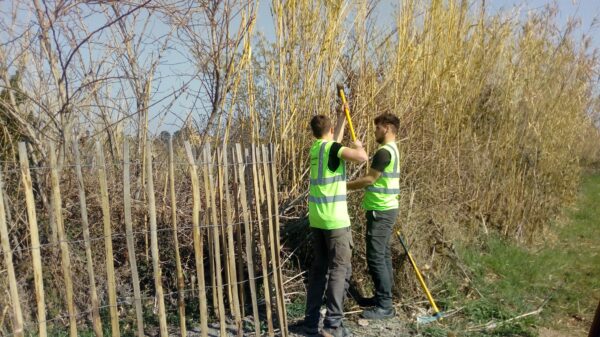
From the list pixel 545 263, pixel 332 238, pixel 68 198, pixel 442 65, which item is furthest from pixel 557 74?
pixel 68 198

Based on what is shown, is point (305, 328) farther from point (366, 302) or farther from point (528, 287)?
point (528, 287)

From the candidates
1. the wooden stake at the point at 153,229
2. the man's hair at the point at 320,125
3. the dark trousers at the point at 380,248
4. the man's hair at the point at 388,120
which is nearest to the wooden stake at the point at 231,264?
the wooden stake at the point at 153,229

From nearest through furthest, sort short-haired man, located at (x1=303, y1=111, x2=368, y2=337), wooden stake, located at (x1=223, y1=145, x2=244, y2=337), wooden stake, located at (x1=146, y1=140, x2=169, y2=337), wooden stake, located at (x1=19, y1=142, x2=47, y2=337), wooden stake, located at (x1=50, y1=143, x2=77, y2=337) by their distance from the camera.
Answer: wooden stake, located at (x1=19, y1=142, x2=47, y2=337)
wooden stake, located at (x1=50, y1=143, x2=77, y2=337)
wooden stake, located at (x1=146, y1=140, x2=169, y2=337)
wooden stake, located at (x1=223, y1=145, x2=244, y2=337)
short-haired man, located at (x1=303, y1=111, x2=368, y2=337)

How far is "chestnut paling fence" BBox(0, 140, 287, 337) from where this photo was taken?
3.70 meters

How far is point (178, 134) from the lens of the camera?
5.30m

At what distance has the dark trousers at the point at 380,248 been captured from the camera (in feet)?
15.9

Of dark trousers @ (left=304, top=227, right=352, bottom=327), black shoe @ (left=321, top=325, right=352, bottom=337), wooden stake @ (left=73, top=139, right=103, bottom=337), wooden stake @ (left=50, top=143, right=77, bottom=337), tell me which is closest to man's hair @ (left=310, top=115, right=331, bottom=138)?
dark trousers @ (left=304, top=227, right=352, bottom=327)

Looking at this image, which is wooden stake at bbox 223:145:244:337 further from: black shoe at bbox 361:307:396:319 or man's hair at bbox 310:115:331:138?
black shoe at bbox 361:307:396:319

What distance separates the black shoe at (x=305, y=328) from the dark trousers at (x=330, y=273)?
0.07 feet

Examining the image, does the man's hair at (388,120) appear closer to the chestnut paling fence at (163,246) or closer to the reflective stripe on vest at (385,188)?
the reflective stripe on vest at (385,188)

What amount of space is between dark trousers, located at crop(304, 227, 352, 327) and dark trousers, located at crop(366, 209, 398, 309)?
→ 37cm

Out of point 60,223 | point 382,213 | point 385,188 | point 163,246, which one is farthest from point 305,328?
point 60,223

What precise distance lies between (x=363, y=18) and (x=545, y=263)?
375 cm

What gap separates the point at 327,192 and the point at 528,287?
308 cm
